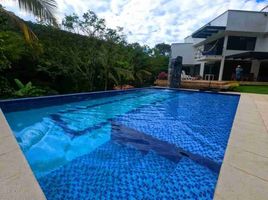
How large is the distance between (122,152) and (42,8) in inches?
197

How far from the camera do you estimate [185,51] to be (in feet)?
114

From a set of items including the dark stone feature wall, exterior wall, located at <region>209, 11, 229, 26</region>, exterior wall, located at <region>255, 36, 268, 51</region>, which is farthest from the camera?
exterior wall, located at <region>255, 36, 268, 51</region>

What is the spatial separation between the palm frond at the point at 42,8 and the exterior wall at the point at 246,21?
809 inches

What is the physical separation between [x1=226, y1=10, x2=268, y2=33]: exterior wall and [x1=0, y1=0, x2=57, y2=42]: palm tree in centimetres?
2058

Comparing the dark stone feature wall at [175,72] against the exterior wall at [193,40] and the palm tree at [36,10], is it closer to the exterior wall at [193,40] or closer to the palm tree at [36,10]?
the palm tree at [36,10]

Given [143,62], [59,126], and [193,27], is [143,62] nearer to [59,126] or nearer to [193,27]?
[59,126]

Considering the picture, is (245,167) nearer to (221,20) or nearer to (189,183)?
(189,183)

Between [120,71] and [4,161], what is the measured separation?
37.9 ft

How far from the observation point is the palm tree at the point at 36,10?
5914mm

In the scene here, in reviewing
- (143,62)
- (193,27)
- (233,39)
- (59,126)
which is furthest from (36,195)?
(193,27)

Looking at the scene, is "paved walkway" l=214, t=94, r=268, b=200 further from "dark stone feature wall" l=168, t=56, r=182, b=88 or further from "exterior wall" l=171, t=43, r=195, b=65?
"exterior wall" l=171, t=43, r=195, b=65

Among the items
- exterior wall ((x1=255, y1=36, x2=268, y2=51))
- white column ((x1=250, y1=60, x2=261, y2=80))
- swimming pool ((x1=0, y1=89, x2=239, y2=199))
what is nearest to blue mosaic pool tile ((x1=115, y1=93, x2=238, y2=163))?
swimming pool ((x1=0, y1=89, x2=239, y2=199))

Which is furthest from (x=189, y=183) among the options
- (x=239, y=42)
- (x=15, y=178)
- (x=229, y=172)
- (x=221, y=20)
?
(x=239, y=42)

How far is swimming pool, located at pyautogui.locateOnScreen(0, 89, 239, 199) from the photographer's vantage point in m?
2.82
